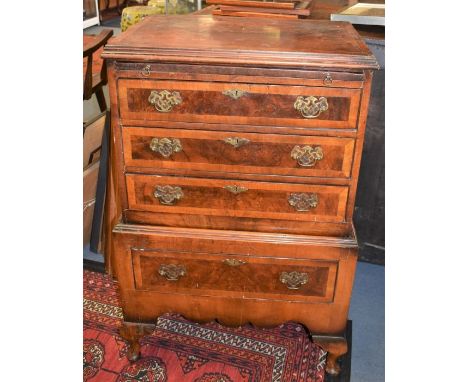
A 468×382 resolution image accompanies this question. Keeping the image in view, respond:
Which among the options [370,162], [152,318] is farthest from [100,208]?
[370,162]

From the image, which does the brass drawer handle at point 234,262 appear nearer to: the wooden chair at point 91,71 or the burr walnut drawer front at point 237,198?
the burr walnut drawer front at point 237,198

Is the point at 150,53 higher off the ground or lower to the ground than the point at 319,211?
higher

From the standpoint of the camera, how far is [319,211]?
1675mm

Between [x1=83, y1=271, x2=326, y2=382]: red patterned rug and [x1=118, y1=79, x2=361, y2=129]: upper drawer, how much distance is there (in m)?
1.16

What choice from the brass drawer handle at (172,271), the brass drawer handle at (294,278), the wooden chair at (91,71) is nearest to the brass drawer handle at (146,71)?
the brass drawer handle at (172,271)

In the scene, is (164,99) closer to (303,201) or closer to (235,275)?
(303,201)


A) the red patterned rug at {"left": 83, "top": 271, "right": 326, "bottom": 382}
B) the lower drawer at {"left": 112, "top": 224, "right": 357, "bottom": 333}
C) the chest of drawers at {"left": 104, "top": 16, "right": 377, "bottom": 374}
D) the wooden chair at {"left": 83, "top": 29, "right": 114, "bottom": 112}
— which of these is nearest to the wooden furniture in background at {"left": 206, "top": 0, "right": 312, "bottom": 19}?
the chest of drawers at {"left": 104, "top": 16, "right": 377, "bottom": 374}

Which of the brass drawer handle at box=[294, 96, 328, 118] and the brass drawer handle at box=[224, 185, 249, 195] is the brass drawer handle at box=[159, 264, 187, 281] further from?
the brass drawer handle at box=[294, 96, 328, 118]

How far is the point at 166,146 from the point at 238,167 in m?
0.26

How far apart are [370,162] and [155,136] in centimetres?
131

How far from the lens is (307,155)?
1568mm

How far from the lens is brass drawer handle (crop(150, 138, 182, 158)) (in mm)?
1598

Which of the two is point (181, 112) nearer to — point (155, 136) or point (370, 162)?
point (155, 136)

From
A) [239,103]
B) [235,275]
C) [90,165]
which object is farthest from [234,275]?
[90,165]
